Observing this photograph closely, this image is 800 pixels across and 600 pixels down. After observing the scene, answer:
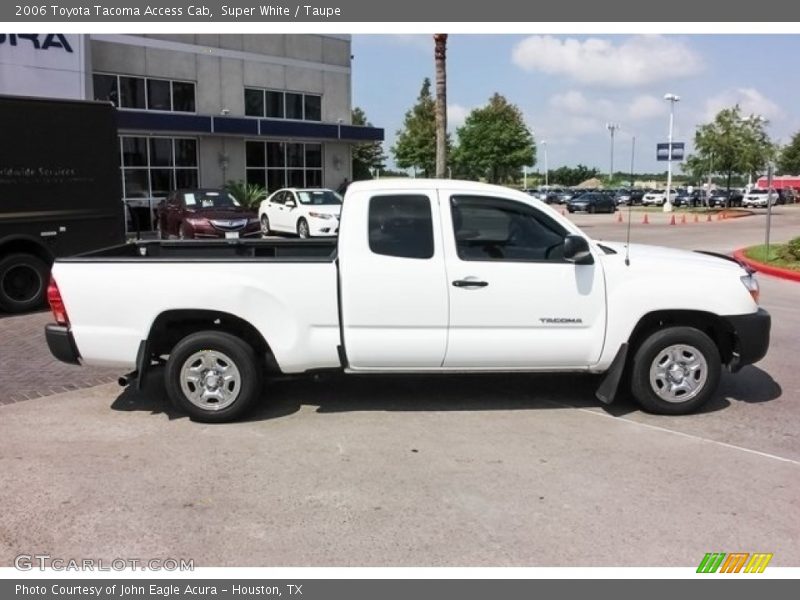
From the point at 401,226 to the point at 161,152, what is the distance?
73.2 ft

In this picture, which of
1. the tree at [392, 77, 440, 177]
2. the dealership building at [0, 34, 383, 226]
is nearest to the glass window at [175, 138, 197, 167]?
the dealership building at [0, 34, 383, 226]

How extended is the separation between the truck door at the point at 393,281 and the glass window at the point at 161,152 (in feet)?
71.6

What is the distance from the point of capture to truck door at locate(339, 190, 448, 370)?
18.0 feet

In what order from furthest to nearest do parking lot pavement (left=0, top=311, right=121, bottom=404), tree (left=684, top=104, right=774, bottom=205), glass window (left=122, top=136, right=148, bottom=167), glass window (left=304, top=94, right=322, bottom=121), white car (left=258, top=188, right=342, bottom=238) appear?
tree (left=684, top=104, right=774, bottom=205) < glass window (left=304, top=94, right=322, bottom=121) < glass window (left=122, top=136, right=148, bottom=167) < white car (left=258, top=188, right=342, bottom=238) < parking lot pavement (left=0, top=311, right=121, bottom=404)

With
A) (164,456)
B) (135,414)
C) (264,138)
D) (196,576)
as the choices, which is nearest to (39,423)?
(135,414)

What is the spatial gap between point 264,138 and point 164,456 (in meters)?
24.9

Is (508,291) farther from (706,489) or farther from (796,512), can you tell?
(796,512)

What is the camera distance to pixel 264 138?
28578 mm

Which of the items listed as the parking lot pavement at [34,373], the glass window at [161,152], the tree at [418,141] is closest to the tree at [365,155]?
the tree at [418,141]

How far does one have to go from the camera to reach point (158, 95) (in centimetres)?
2630

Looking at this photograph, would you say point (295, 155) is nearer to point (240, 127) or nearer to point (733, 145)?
point (240, 127)

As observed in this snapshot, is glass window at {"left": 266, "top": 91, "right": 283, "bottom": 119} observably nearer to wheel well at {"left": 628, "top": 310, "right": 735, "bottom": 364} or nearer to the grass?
the grass

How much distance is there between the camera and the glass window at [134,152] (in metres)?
24.6

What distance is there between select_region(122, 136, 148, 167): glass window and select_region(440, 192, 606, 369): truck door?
21.6m
